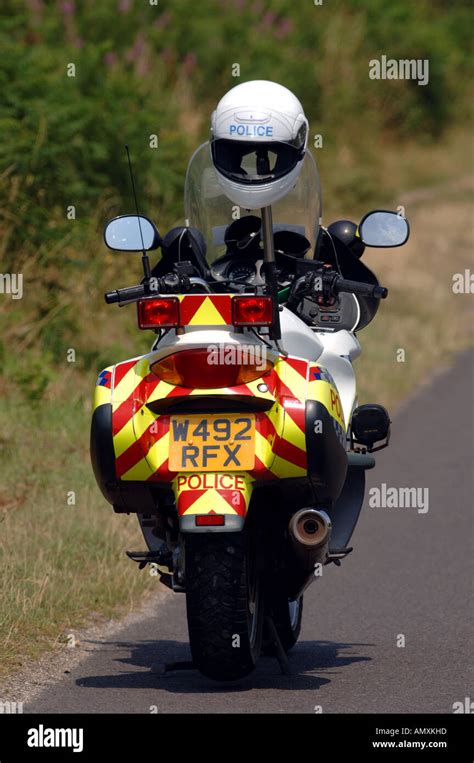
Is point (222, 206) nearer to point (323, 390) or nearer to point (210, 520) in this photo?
point (323, 390)

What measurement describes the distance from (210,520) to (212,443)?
28 cm

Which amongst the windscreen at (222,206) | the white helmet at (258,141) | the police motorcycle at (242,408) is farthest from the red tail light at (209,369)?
the windscreen at (222,206)

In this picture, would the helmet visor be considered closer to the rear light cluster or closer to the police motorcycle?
the police motorcycle

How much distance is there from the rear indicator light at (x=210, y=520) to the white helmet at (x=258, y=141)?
48.6 inches

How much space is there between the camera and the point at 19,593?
777cm

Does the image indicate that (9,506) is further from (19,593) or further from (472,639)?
(472,639)

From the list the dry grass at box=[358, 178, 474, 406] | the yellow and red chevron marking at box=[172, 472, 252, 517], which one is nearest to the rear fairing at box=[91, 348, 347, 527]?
the yellow and red chevron marking at box=[172, 472, 252, 517]

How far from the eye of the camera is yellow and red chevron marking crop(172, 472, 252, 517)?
6.20 metres

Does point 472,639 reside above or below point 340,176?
below

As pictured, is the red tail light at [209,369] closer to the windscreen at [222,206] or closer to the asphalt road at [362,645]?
the windscreen at [222,206]

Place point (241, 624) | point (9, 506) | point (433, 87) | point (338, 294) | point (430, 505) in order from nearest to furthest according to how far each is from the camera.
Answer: point (241, 624) < point (338, 294) < point (9, 506) < point (430, 505) < point (433, 87)

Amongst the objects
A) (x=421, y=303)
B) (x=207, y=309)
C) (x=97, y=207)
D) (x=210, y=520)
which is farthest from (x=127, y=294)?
(x=421, y=303)

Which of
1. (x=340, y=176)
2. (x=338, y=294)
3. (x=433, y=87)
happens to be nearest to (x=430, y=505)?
(x=338, y=294)
